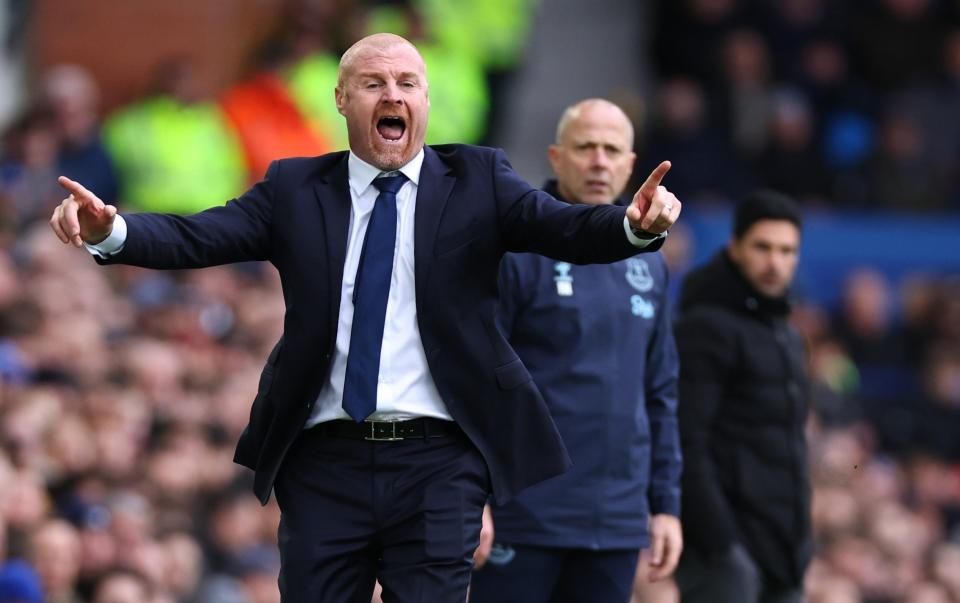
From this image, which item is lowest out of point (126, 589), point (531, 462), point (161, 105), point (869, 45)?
point (126, 589)

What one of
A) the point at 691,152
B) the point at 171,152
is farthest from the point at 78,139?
the point at 691,152

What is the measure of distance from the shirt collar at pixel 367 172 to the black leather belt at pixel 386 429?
619mm

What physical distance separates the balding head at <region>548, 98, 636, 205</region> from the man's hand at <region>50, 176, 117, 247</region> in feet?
6.28

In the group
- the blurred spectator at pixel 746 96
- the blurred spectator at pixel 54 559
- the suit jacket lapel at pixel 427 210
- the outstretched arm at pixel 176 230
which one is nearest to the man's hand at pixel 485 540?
the suit jacket lapel at pixel 427 210

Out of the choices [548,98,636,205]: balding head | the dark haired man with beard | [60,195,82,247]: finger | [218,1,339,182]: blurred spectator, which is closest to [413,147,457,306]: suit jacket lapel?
[60,195,82,247]: finger

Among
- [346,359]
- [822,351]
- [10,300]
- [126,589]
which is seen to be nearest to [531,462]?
[346,359]

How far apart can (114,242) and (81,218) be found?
0.36 ft

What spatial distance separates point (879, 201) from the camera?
50.6ft

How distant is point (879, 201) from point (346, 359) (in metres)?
11.1

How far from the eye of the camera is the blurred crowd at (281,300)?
8.25 metres

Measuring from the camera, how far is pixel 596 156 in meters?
6.14

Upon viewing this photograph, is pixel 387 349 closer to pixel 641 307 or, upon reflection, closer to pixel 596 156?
pixel 641 307

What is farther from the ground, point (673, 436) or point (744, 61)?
point (744, 61)

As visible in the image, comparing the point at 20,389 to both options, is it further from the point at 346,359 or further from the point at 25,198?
the point at 346,359
